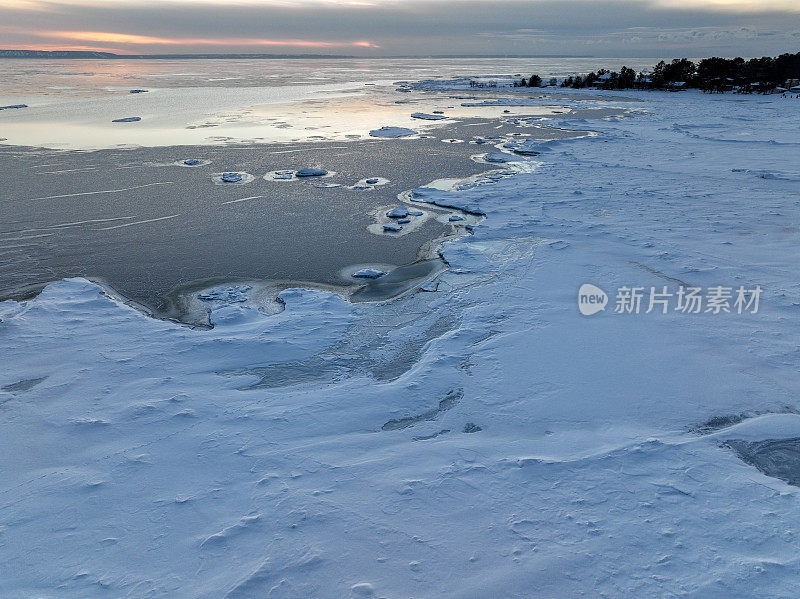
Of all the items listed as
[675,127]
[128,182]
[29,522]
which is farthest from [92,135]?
[675,127]

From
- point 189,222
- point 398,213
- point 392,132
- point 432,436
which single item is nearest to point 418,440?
point 432,436

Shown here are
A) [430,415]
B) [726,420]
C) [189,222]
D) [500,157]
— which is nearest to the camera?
[726,420]

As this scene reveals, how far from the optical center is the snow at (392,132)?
19.0 meters

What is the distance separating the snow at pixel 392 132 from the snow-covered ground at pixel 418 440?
12.9 meters

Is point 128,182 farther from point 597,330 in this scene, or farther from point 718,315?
point 718,315

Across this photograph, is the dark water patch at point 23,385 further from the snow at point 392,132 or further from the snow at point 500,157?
→ the snow at point 392,132

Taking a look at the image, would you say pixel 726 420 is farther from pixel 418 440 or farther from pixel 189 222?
pixel 189 222

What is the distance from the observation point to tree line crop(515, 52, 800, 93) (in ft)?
127

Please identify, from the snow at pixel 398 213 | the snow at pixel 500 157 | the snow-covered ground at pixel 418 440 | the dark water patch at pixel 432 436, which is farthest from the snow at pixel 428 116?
the dark water patch at pixel 432 436

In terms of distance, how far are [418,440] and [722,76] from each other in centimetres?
4779

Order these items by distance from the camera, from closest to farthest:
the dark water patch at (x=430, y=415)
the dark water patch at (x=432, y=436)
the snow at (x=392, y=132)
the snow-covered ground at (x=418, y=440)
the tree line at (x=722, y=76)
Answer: the snow-covered ground at (x=418, y=440)
the dark water patch at (x=432, y=436)
the dark water patch at (x=430, y=415)
the snow at (x=392, y=132)
the tree line at (x=722, y=76)

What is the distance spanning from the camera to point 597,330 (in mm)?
5461

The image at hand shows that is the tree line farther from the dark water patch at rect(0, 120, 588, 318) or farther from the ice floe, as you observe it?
the ice floe

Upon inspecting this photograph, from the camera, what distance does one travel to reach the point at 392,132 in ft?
63.1
